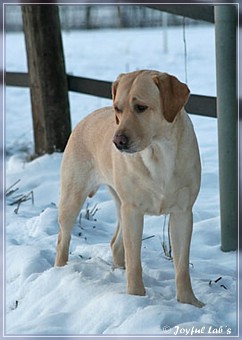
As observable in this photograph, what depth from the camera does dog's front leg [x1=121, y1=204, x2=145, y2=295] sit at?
3.46 meters

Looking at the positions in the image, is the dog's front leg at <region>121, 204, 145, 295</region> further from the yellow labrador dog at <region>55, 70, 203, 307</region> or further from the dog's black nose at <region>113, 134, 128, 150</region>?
the dog's black nose at <region>113, 134, 128, 150</region>

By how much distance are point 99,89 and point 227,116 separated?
79.3 inches

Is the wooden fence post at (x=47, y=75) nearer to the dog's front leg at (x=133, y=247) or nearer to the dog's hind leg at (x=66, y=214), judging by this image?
the dog's hind leg at (x=66, y=214)

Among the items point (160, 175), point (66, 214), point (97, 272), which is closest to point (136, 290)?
point (97, 272)

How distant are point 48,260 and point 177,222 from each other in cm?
92

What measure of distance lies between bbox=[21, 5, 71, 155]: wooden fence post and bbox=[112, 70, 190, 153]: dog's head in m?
2.90

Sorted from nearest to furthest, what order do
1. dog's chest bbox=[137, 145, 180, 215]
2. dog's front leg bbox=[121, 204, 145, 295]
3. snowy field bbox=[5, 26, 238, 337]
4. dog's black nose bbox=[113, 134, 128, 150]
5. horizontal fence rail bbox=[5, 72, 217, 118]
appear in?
1. dog's black nose bbox=[113, 134, 128, 150]
2. snowy field bbox=[5, 26, 238, 337]
3. dog's chest bbox=[137, 145, 180, 215]
4. dog's front leg bbox=[121, 204, 145, 295]
5. horizontal fence rail bbox=[5, 72, 217, 118]

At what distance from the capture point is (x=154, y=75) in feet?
10.7

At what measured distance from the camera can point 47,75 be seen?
6.14 meters

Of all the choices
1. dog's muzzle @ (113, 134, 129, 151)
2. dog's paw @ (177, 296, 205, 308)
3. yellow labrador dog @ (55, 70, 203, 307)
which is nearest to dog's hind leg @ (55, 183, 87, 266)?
yellow labrador dog @ (55, 70, 203, 307)

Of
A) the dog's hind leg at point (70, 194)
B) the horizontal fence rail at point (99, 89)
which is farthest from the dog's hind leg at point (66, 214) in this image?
the horizontal fence rail at point (99, 89)

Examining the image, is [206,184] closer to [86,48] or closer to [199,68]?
[199,68]

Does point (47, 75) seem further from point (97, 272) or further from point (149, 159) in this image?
point (149, 159)

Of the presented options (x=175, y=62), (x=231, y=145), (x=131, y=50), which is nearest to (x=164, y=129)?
(x=231, y=145)
